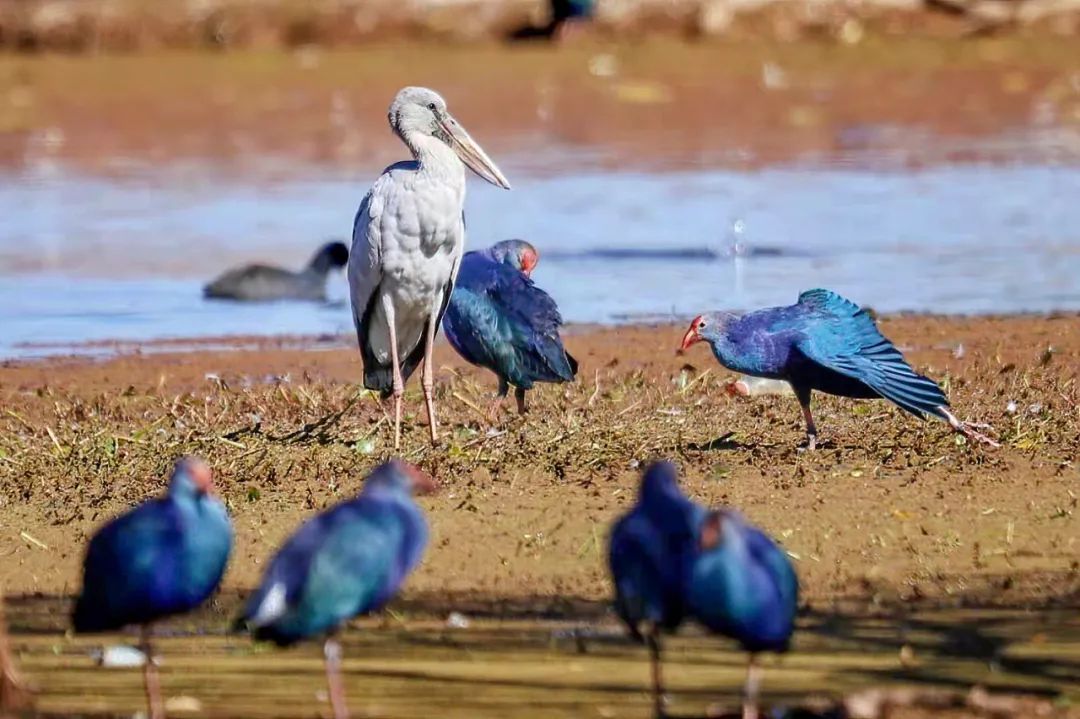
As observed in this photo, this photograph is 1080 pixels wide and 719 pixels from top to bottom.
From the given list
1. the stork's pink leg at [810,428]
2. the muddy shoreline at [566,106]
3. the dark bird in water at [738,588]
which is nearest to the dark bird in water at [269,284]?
the muddy shoreline at [566,106]

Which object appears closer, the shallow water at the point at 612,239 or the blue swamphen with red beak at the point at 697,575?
the blue swamphen with red beak at the point at 697,575

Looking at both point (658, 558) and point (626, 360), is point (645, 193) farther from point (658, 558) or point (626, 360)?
point (658, 558)

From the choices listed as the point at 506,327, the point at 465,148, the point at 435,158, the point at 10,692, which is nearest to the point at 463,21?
the point at 465,148

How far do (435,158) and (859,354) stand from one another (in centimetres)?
226

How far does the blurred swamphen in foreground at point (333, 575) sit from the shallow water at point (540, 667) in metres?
0.37

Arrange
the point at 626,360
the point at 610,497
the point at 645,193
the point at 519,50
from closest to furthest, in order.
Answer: the point at 610,497
the point at 626,360
the point at 645,193
the point at 519,50

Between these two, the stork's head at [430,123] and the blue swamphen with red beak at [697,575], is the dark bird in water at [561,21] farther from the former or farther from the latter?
the blue swamphen with red beak at [697,575]

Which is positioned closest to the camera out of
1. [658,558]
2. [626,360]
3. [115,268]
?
[658,558]

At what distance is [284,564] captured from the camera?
5.89 metres

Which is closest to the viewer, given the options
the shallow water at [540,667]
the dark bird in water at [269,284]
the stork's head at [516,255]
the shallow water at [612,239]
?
the shallow water at [540,667]

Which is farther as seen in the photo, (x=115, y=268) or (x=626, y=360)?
(x=115, y=268)

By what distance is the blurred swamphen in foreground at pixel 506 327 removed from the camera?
9938 millimetres

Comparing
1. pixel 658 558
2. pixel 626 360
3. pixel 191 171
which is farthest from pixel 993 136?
pixel 658 558

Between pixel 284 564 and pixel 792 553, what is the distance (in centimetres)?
256
